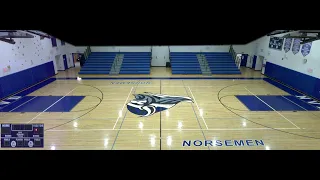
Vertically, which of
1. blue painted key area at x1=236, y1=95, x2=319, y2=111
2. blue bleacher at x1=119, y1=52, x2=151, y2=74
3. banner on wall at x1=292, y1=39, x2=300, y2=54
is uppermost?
banner on wall at x1=292, y1=39, x2=300, y2=54

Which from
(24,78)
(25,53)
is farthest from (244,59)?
(24,78)

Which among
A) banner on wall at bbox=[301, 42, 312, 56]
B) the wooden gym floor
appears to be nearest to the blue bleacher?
the wooden gym floor

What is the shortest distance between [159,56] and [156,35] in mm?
18763

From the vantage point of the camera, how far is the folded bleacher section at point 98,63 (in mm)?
17547

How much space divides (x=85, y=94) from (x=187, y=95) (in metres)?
6.00

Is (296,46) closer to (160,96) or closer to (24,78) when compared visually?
(160,96)

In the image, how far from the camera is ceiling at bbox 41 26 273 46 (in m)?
1.85

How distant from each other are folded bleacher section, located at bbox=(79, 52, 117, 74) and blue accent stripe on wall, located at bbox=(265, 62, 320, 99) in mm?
13548

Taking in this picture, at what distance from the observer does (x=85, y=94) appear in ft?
39.1

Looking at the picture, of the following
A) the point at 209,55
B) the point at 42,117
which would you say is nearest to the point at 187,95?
the point at 42,117

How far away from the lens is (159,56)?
2044 centimetres

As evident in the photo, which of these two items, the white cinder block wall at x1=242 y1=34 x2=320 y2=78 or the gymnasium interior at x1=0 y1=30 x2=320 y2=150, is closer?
the gymnasium interior at x1=0 y1=30 x2=320 y2=150

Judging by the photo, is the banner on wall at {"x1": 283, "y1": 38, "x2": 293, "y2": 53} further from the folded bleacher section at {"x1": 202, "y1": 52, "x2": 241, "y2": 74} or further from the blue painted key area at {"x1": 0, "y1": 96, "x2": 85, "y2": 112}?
the blue painted key area at {"x1": 0, "y1": 96, "x2": 85, "y2": 112}
